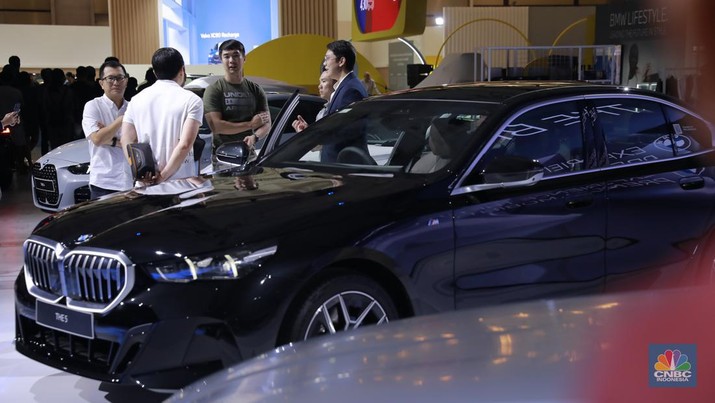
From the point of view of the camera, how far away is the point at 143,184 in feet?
16.0

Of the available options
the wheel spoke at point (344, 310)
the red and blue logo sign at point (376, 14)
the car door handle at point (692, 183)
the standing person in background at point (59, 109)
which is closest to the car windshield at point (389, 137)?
the wheel spoke at point (344, 310)

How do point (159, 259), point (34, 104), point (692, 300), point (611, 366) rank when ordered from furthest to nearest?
point (34, 104) < point (159, 259) < point (692, 300) < point (611, 366)

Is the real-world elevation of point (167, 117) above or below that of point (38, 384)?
Answer: above

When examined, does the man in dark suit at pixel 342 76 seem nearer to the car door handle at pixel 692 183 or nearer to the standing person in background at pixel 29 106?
the car door handle at pixel 692 183

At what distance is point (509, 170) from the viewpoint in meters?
3.82

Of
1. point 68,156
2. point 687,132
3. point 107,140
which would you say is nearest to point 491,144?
point 687,132

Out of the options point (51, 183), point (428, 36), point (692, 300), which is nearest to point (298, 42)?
point (51, 183)

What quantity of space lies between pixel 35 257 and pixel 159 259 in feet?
2.53

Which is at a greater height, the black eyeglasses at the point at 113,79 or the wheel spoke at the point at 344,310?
the black eyeglasses at the point at 113,79

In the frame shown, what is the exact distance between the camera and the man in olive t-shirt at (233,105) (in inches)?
250

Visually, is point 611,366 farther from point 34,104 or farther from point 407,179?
point 34,104

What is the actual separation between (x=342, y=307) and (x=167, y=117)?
1854 millimetres

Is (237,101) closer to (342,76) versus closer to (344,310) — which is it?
(342,76)

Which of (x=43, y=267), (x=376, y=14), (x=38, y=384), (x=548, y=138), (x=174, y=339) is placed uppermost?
(x=376, y=14)
